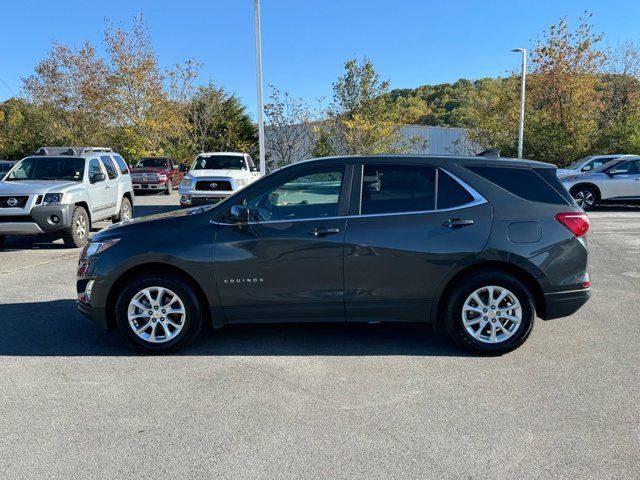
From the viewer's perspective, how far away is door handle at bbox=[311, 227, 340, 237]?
4500mm

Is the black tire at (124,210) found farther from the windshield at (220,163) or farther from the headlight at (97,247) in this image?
the headlight at (97,247)

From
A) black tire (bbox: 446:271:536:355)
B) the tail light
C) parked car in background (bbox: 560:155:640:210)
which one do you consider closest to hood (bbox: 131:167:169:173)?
parked car in background (bbox: 560:155:640:210)

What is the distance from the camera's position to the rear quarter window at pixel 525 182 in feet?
15.0

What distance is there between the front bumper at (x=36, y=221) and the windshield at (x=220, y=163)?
20.8ft

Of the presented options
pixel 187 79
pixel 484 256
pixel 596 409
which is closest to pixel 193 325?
pixel 484 256

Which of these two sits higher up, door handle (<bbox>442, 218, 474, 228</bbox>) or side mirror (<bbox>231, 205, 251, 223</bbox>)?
side mirror (<bbox>231, 205, 251, 223</bbox>)

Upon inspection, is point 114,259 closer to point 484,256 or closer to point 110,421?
point 110,421

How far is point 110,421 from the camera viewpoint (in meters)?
3.53

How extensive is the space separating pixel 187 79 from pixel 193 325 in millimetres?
33522

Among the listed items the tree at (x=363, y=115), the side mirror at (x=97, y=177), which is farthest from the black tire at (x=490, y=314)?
the tree at (x=363, y=115)

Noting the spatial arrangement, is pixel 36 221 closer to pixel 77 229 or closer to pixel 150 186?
pixel 77 229

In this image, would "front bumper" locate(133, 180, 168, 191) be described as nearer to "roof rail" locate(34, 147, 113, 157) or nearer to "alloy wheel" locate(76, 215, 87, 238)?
"roof rail" locate(34, 147, 113, 157)

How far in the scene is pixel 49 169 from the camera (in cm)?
1123

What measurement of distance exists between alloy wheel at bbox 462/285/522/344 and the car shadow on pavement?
0.92 feet
